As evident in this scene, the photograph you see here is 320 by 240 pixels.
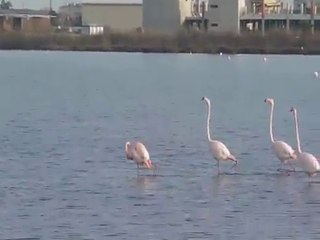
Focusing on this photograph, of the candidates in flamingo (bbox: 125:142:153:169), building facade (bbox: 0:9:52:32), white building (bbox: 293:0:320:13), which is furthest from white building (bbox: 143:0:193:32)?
flamingo (bbox: 125:142:153:169)

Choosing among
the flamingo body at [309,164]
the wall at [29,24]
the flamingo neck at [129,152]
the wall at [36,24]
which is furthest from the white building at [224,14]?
the flamingo body at [309,164]

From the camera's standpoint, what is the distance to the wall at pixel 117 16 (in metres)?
117

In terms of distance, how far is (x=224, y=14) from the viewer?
99.9 m

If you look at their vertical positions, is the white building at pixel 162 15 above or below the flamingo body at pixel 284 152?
below

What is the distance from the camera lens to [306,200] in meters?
16.2

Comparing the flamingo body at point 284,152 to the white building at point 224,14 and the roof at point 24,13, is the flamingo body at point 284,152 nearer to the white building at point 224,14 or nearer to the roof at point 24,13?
the white building at point 224,14

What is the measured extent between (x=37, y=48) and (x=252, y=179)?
3012 inches

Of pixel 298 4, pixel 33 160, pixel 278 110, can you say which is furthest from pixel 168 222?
pixel 298 4

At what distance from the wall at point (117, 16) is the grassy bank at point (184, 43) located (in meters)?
23.3

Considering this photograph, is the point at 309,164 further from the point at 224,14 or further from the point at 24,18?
the point at 24,18

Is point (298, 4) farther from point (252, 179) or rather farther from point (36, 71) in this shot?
point (252, 179)

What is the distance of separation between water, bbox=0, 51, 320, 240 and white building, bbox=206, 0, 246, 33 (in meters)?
53.7

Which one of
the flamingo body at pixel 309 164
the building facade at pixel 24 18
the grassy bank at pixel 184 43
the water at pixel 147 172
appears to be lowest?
the building facade at pixel 24 18

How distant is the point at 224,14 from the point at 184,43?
1372cm
